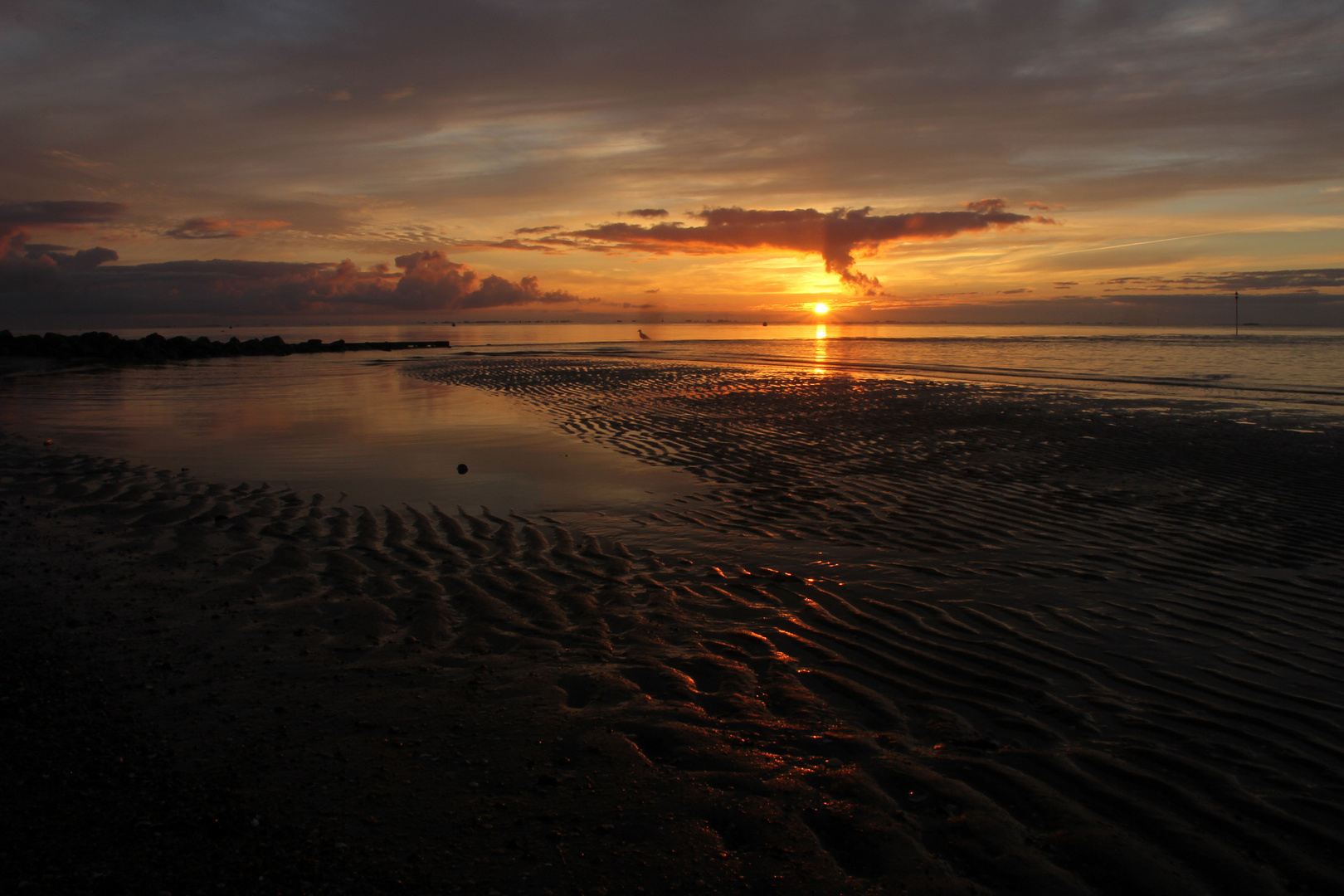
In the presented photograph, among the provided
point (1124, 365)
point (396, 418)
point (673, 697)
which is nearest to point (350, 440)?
point (396, 418)

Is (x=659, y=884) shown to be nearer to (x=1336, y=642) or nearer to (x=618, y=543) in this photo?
(x=618, y=543)

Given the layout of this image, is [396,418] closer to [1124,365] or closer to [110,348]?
[110,348]

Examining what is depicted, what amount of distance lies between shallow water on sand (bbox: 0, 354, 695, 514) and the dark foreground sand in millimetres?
1253

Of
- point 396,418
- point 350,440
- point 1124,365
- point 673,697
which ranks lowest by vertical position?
point 673,697

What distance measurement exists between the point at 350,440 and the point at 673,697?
12.2 meters

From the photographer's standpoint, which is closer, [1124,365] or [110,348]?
[1124,365]

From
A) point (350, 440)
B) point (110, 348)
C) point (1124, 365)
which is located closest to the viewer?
point (350, 440)

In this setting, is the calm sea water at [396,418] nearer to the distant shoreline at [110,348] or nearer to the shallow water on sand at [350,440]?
the shallow water on sand at [350,440]

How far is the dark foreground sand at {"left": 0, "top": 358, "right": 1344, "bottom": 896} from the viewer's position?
10.6 feet

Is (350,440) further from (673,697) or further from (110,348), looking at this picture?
(110,348)

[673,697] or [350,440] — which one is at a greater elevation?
[350,440]

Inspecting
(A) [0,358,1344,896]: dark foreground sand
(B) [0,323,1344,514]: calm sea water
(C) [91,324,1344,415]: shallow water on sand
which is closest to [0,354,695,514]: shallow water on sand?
(B) [0,323,1344,514]: calm sea water

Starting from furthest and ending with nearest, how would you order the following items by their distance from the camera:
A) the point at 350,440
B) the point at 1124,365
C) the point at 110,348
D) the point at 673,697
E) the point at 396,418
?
the point at 110,348 < the point at 1124,365 < the point at 396,418 < the point at 350,440 < the point at 673,697

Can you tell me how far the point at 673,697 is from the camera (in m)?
4.76
